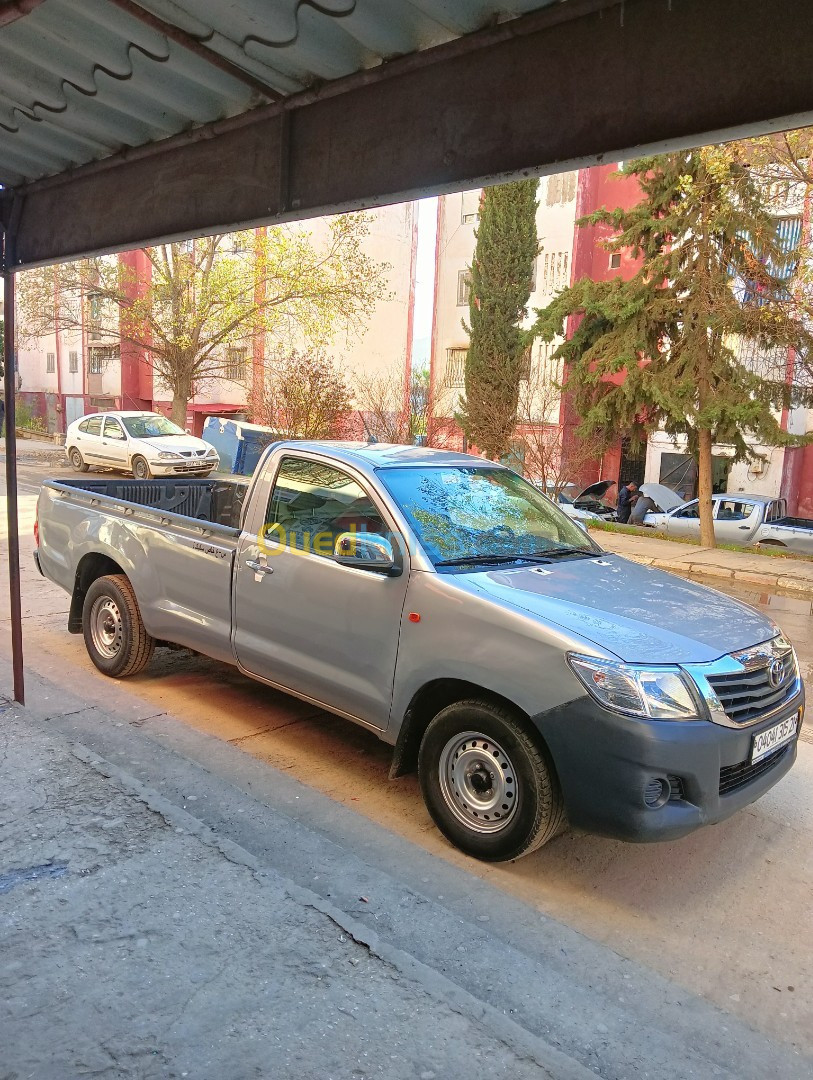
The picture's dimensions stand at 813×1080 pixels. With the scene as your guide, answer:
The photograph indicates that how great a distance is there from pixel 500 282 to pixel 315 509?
74.5ft

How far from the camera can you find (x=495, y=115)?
10.7 ft

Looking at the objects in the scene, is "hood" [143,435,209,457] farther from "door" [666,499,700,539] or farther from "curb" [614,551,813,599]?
"curb" [614,551,813,599]

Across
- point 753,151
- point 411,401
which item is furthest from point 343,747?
point 411,401

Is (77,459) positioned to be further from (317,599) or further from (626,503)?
(317,599)

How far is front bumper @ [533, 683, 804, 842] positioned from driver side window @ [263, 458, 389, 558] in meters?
1.50

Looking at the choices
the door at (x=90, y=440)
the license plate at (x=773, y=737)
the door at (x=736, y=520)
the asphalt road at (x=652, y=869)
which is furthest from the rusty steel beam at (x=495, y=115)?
the door at (x=90, y=440)

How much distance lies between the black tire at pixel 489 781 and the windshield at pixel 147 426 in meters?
19.2

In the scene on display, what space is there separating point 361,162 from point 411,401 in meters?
16.9

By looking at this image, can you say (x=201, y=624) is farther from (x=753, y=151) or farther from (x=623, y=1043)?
(x=753, y=151)

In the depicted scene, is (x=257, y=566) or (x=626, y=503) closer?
(x=257, y=566)

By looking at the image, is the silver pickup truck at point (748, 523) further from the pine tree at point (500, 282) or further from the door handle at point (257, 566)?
the door handle at point (257, 566)

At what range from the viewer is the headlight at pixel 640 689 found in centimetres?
327

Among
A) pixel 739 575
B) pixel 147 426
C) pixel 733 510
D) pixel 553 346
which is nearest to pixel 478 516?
pixel 739 575

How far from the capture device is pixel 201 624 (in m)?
5.32
